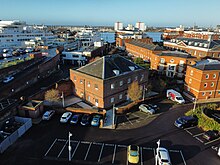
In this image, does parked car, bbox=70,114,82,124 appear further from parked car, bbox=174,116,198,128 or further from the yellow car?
parked car, bbox=174,116,198,128

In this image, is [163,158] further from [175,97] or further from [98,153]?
[175,97]

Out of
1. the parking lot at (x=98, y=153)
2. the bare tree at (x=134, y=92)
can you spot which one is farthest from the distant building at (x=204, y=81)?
the parking lot at (x=98, y=153)

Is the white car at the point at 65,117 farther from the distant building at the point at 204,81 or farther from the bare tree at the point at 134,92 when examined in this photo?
the distant building at the point at 204,81

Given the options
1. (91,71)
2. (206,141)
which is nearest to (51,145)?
(91,71)

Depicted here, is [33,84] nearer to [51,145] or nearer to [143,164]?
[51,145]

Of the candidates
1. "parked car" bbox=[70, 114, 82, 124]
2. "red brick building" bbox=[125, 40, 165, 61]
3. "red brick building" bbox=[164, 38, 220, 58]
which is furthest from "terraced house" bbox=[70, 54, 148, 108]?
"red brick building" bbox=[164, 38, 220, 58]

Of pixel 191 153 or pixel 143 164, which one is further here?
pixel 191 153
